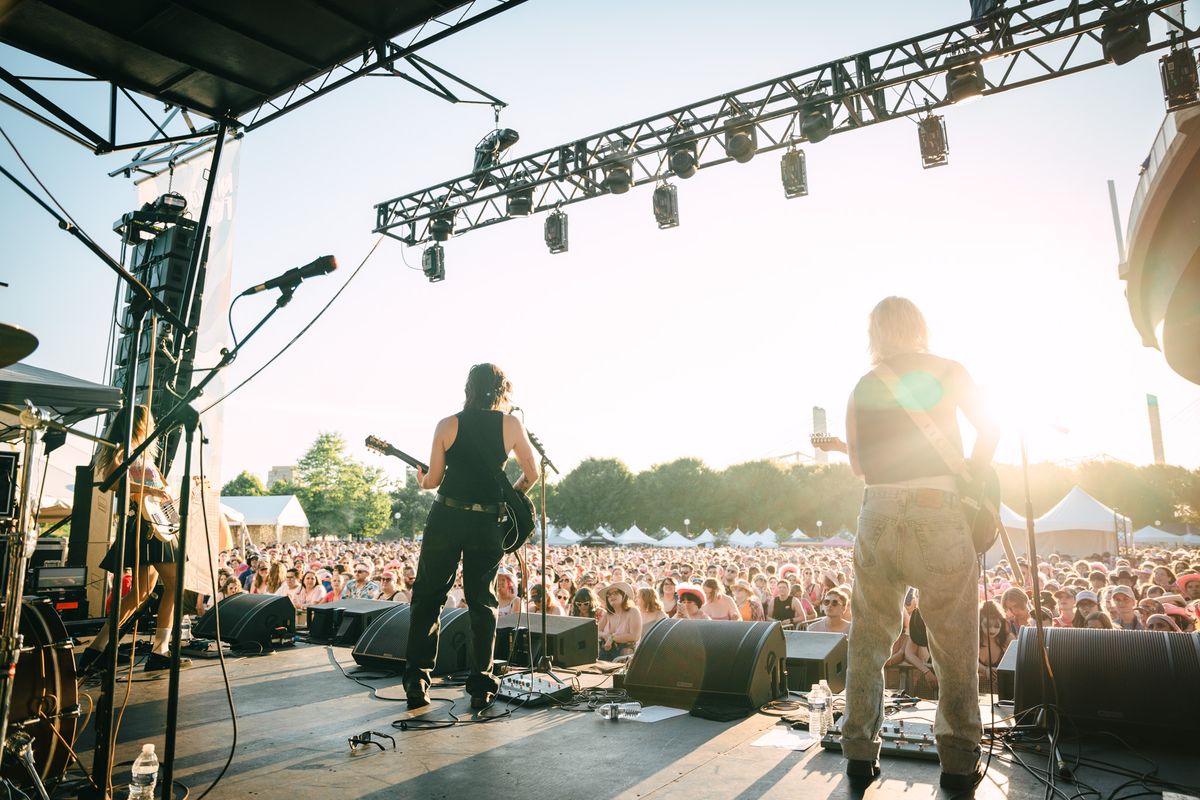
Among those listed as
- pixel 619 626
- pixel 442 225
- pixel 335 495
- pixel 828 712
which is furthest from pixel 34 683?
pixel 335 495

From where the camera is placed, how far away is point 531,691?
3768 mm

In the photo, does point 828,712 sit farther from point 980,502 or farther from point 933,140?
point 933,140

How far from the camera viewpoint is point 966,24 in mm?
7066

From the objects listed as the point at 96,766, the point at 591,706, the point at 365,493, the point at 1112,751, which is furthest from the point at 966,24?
the point at 365,493

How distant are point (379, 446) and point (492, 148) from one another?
6.38 m

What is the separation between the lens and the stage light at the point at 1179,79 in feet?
21.6

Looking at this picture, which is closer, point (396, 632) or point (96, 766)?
point (96, 766)

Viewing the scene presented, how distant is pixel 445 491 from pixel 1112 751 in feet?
10.4

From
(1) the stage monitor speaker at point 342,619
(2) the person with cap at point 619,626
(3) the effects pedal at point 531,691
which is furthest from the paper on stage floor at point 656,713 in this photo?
(2) the person with cap at point 619,626

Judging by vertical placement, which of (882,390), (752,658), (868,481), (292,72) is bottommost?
(752,658)

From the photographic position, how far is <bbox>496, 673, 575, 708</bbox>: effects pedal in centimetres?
371

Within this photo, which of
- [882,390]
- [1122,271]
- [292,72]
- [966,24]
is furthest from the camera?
[1122,271]

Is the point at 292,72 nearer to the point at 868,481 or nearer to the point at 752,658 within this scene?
the point at 868,481

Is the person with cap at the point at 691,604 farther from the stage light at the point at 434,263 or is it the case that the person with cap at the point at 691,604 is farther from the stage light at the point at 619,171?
the stage light at the point at 434,263
